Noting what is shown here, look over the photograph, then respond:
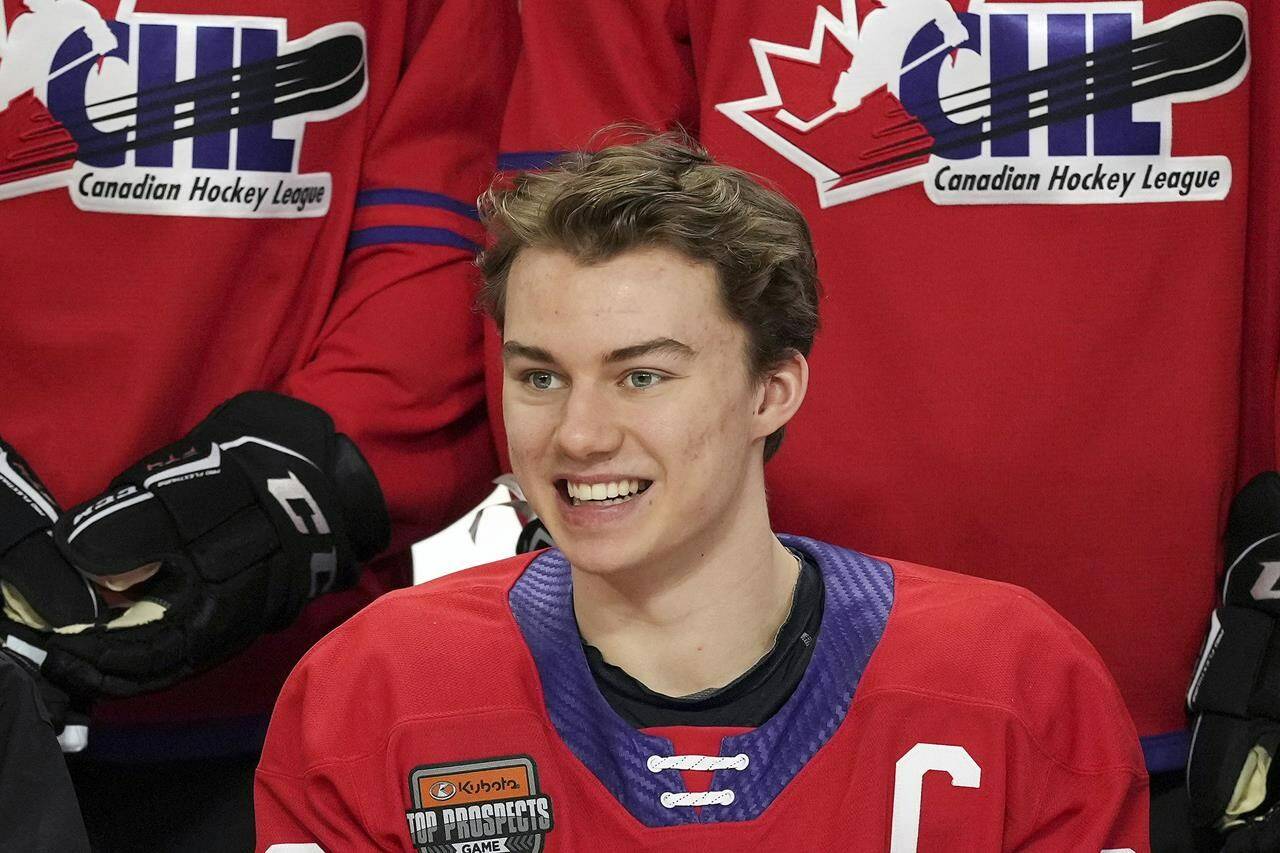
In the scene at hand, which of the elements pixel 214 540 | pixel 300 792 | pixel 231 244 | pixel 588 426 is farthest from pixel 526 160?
pixel 300 792

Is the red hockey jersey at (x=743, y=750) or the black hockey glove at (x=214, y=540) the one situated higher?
the black hockey glove at (x=214, y=540)

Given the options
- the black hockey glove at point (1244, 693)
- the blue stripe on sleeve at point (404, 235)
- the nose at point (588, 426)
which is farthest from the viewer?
the blue stripe on sleeve at point (404, 235)

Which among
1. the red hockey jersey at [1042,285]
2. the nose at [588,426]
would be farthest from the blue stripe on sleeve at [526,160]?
the nose at [588,426]

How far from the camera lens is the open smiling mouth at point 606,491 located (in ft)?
4.91

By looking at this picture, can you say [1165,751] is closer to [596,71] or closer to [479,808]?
[479,808]

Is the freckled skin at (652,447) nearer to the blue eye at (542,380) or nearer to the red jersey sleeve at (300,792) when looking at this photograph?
the blue eye at (542,380)

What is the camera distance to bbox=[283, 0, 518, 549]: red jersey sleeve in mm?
1973

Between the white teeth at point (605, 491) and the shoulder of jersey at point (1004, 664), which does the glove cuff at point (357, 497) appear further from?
the shoulder of jersey at point (1004, 664)

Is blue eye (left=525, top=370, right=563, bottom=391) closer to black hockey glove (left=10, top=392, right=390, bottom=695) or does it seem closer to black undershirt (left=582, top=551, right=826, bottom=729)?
black undershirt (left=582, top=551, right=826, bottom=729)

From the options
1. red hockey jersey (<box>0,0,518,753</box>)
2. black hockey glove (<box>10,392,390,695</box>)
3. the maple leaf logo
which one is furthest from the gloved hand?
the maple leaf logo

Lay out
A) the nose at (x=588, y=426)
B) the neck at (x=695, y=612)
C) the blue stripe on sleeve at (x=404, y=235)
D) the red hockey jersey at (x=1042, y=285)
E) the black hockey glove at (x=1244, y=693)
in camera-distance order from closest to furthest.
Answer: the nose at (x=588, y=426)
the neck at (x=695, y=612)
the black hockey glove at (x=1244, y=693)
the red hockey jersey at (x=1042, y=285)
the blue stripe on sleeve at (x=404, y=235)

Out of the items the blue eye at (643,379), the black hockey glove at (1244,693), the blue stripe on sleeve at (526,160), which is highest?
the blue stripe on sleeve at (526,160)

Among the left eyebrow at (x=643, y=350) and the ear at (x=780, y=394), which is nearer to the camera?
the left eyebrow at (x=643, y=350)

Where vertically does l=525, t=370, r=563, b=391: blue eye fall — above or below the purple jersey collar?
above
